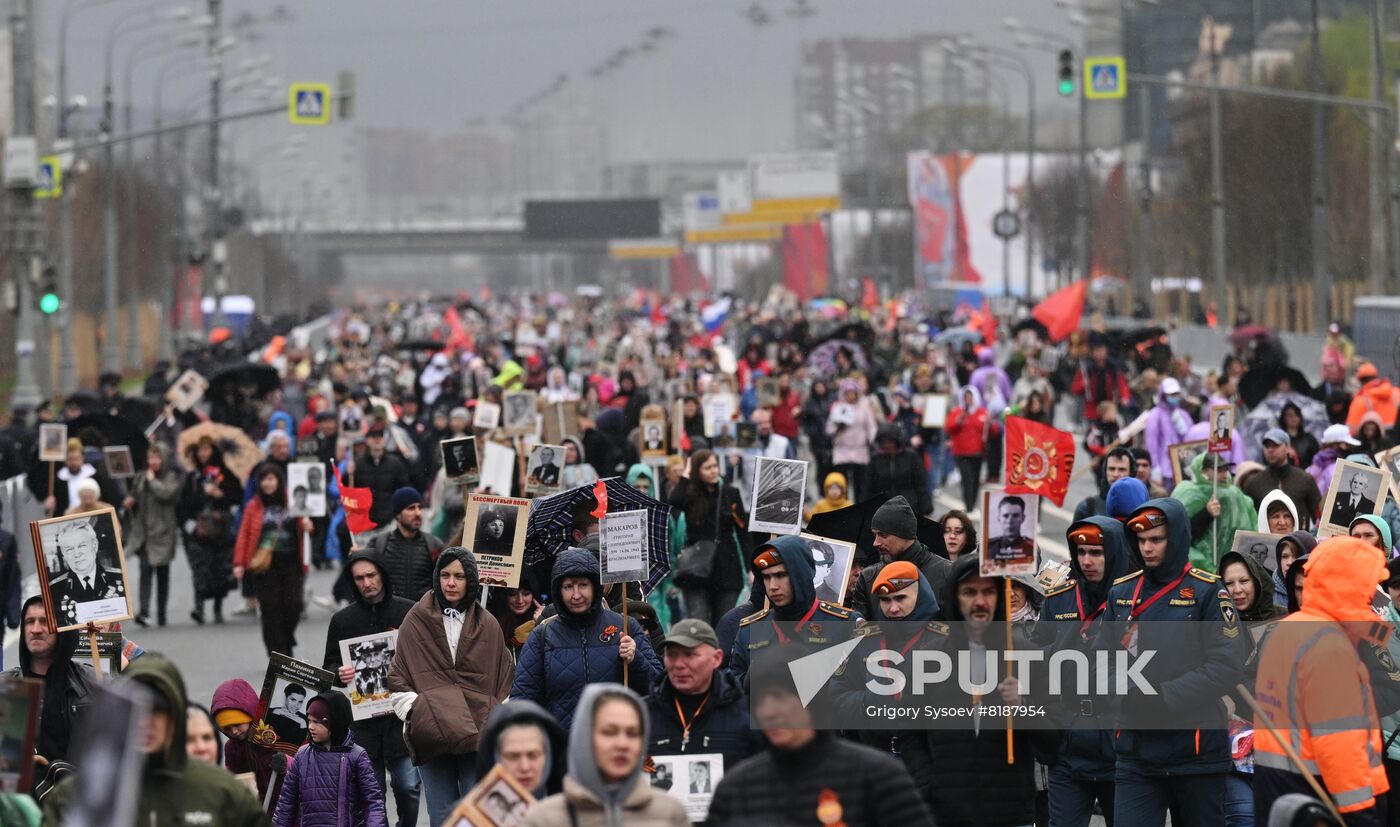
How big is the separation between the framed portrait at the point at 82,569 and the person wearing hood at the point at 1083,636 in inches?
143

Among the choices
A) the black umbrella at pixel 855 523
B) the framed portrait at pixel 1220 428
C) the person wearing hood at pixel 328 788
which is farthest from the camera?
the framed portrait at pixel 1220 428

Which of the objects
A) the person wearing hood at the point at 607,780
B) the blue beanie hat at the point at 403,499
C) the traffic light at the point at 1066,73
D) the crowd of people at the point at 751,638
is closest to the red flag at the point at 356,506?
the crowd of people at the point at 751,638

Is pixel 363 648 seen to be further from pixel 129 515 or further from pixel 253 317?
pixel 253 317

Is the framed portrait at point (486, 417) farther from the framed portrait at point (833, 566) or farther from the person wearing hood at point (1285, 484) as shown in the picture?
the framed portrait at point (833, 566)

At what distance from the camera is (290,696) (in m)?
9.87

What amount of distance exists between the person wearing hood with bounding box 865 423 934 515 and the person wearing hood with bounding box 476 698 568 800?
12.2 m

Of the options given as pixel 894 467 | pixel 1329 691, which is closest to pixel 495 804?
pixel 1329 691

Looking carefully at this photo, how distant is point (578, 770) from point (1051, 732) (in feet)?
7.72

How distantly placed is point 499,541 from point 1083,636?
3.22m

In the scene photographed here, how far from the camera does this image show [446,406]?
1037 inches

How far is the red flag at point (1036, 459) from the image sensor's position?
1023cm

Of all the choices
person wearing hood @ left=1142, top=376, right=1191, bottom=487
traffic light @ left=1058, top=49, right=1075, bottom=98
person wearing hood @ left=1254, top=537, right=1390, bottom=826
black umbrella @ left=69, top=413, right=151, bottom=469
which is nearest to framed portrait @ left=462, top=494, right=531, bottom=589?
person wearing hood @ left=1254, top=537, right=1390, bottom=826

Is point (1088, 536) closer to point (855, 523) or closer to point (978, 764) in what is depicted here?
point (978, 764)

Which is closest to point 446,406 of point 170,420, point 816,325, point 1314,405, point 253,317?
point 170,420
